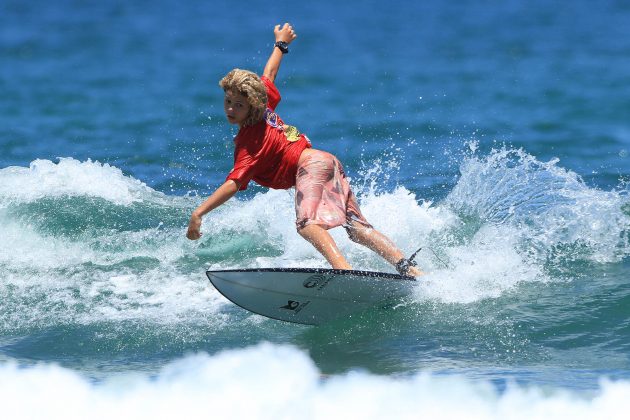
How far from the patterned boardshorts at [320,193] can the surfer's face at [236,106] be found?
61cm

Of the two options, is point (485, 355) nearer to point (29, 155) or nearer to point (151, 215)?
point (151, 215)

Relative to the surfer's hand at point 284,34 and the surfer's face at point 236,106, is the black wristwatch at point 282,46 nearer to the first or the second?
the surfer's hand at point 284,34

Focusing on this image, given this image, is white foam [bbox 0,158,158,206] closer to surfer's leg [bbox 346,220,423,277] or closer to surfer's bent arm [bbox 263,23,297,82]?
surfer's bent arm [bbox 263,23,297,82]

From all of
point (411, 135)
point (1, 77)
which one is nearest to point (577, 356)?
point (411, 135)

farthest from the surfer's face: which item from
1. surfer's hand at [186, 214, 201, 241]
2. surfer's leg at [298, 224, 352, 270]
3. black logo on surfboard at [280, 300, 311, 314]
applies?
black logo on surfboard at [280, 300, 311, 314]

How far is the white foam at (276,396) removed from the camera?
20.0 ft

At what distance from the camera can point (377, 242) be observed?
8102 mm

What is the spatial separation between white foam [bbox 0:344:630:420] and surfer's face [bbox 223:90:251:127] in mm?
1751

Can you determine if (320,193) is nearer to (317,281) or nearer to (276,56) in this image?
(317,281)

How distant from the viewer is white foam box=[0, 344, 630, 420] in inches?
240

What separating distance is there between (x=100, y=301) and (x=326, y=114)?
925cm

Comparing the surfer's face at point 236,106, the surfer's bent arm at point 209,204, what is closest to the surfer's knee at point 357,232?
the surfer's bent arm at point 209,204

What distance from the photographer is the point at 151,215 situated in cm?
1089

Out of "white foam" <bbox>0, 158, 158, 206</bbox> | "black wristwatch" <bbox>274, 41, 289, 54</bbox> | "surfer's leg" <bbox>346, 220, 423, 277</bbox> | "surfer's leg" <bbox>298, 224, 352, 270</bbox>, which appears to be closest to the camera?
"surfer's leg" <bbox>298, 224, 352, 270</bbox>
